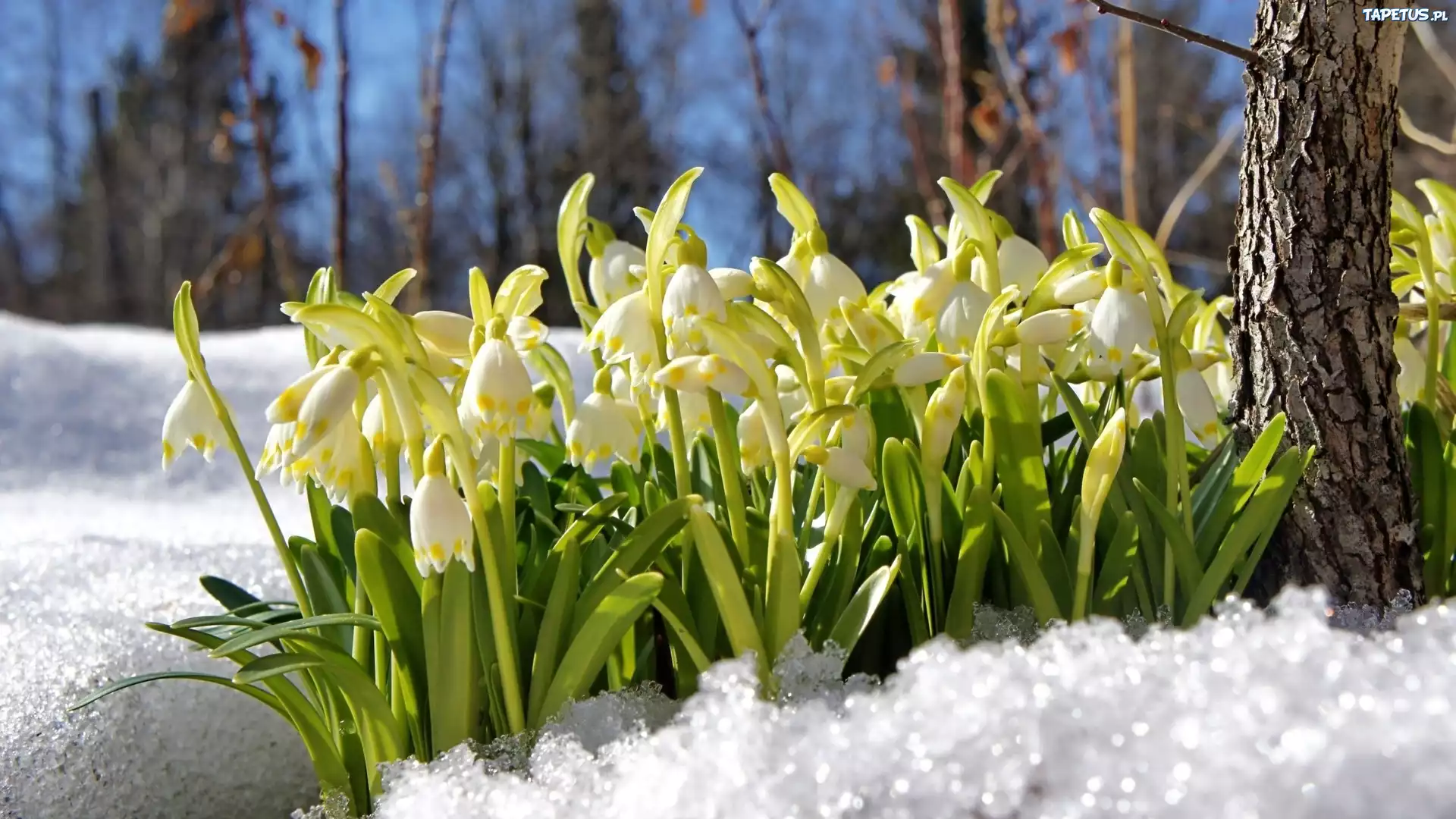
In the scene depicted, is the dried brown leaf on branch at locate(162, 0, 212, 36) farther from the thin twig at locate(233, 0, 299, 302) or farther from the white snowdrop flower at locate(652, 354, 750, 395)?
the white snowdrop flower at locate(652, 354, 750, 395)

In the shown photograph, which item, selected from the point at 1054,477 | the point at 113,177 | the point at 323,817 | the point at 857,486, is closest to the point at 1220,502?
the point at 1054,477

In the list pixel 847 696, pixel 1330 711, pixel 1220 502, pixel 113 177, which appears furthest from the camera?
pixel 113 177

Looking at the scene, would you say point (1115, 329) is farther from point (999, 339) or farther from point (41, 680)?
point (41, 680)

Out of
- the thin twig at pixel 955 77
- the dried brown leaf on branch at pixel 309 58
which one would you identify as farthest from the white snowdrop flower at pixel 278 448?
the thin twig at pixel 955 77

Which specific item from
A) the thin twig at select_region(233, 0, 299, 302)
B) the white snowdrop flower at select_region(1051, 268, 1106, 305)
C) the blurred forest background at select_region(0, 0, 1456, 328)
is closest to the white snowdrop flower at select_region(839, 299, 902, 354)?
the white snowdrop flower at select_region(1051, 268, 1106, 305)

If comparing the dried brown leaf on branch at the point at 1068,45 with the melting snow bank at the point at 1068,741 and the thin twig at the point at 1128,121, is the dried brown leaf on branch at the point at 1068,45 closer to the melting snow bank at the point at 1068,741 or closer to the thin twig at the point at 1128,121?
the thin twig at the point at 1128,121

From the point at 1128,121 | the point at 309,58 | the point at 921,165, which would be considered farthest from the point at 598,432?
the point at 921,165
